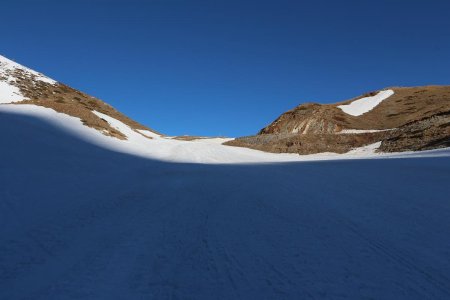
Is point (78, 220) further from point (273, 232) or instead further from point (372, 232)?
point (372, 232)

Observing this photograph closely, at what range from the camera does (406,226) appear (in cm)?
517

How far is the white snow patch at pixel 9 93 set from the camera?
45.7 meters

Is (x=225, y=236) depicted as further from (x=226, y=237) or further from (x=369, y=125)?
(x=369, y=125)

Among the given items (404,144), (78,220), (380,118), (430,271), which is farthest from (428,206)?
(380,118)

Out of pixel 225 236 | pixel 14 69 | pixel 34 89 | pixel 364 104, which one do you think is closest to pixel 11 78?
pixel 34 89

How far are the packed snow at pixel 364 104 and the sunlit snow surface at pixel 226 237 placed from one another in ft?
120

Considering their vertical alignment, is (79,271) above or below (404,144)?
below

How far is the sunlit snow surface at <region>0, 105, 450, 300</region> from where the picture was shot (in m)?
3.67

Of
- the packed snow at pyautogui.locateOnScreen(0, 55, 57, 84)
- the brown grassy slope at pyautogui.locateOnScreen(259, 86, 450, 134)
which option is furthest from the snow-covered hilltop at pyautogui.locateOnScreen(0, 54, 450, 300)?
the packed snow at pyautogui.locateOnScreen(0, 55, 57, 84)

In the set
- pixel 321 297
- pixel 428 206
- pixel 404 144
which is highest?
pixel 404 144

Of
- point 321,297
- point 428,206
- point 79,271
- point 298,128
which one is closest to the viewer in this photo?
point 321,297

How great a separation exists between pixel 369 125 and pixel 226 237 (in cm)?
3598

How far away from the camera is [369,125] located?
37.7m

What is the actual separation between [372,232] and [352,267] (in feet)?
4.00
